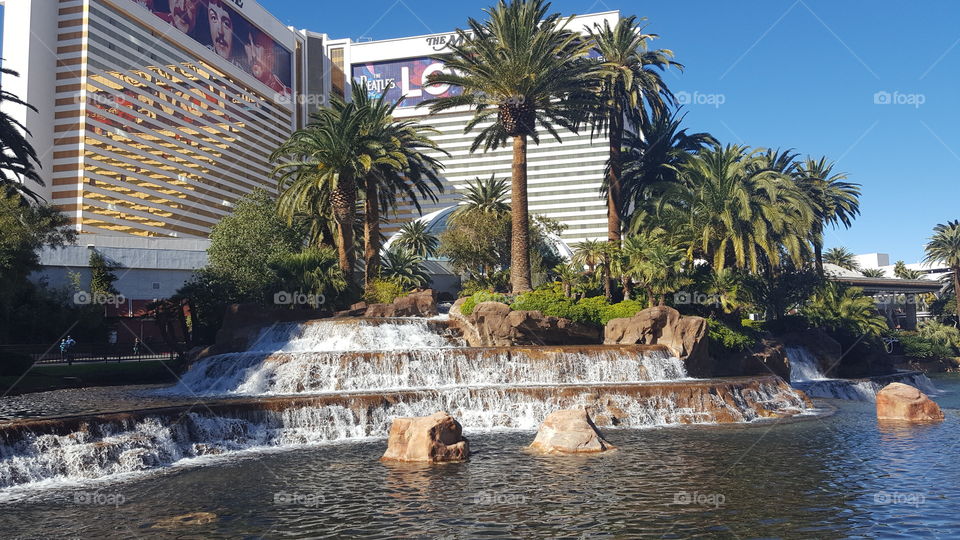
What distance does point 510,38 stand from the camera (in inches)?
1629

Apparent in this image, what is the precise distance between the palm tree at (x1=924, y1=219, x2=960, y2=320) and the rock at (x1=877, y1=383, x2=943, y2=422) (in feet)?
193

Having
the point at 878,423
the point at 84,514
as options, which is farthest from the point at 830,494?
the point at 84,514

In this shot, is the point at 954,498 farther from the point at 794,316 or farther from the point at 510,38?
the point at 794,316

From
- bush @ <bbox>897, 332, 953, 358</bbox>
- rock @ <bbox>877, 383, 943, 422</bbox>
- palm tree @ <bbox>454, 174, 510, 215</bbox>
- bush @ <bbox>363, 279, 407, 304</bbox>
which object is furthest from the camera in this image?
palm tree @ <bbox>454, 174, 510, 215</bbox>

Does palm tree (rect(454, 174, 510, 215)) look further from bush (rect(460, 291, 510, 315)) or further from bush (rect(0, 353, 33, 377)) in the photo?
bush (rect(0, 353, 33, 377))

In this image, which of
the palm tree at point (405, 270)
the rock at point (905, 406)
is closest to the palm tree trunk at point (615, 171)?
the palm tree at point (405, 270)

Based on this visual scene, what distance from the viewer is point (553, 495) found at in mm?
14836

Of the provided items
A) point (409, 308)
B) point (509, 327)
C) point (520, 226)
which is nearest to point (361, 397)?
point (509, 327)

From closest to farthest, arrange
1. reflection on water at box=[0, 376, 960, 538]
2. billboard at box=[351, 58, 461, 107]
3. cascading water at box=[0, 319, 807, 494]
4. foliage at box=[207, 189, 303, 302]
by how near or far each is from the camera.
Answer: reflection on water at box=[0, 376, 960, 538], cascading water at box=[0, 319, 807, 494], foliage at box=[207, 189, 303, 302], billboard at box=[351, 58, 461, 107]

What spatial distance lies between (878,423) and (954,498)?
11.9m

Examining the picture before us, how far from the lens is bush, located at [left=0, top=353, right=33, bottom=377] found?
31016 millimetres

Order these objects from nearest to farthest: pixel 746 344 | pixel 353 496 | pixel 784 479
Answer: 1. pixel 353 496
2. pixel 784 479
3. pixel 746 344

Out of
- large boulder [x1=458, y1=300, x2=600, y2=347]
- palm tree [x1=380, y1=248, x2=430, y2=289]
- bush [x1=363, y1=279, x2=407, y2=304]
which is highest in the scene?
palm tree [x1=380, y1=248, x2=430, y2=289]

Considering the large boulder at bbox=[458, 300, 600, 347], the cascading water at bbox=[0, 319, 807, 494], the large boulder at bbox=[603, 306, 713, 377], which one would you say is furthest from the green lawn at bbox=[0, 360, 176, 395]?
the large boulder at bbox=[603, 306, 713, 377]
